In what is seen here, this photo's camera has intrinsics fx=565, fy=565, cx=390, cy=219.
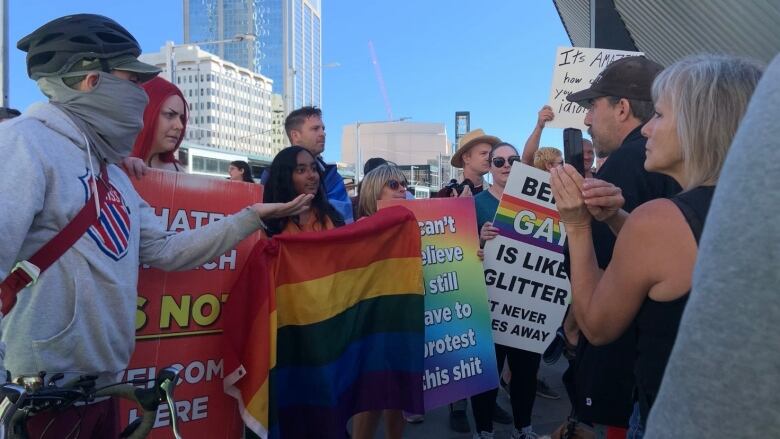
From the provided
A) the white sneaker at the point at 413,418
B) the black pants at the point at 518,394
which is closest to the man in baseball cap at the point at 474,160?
the black pants at the point at 518,394

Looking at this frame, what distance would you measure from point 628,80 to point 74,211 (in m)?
2.22

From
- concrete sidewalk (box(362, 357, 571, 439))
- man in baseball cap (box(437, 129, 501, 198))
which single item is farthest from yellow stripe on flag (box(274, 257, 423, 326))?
man in baseball cap (box(437, 129, 501, 198))

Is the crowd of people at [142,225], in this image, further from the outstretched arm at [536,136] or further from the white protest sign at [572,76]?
the white protest sign at [572,76]

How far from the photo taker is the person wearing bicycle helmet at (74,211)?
152cm

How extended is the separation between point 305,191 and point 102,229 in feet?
7.02

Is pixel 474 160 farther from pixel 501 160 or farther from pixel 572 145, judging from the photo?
pixel 572 145

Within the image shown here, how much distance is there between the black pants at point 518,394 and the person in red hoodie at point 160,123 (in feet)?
8.65

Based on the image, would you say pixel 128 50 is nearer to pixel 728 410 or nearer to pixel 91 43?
pixel 91 43

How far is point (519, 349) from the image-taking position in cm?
409

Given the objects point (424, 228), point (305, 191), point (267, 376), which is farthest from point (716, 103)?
point (305, 191)

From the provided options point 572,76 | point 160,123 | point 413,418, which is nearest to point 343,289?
point 160,123

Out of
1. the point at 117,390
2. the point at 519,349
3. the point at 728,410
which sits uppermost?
the point at 728,410

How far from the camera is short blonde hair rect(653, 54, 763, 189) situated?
4.95 ft

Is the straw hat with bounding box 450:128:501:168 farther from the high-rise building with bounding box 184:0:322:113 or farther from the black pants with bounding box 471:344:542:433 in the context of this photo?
the high-rise building with bounding box 184:0:322:113
